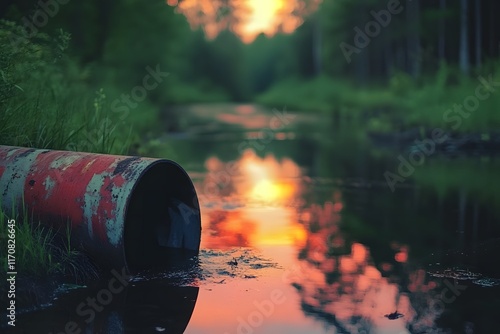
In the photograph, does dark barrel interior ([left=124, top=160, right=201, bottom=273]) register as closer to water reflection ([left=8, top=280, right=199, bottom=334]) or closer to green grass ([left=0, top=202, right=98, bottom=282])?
green grass ([left=0, top=202, right=98, bottom=282])

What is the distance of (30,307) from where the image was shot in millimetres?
6000

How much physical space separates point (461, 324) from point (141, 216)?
12.2ft

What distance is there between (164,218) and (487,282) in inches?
143

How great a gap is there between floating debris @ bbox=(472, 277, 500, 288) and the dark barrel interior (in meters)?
3.02

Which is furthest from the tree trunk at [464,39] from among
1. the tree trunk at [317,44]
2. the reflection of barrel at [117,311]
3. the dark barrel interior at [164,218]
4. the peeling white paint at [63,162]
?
the tree trunk at [317,44]

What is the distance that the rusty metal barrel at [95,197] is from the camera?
678 cm

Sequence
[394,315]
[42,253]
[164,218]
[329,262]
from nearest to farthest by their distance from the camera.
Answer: [394,315] < [42,253] < [329,262] < [164,218]

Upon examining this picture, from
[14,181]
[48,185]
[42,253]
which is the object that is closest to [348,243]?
[48,185]

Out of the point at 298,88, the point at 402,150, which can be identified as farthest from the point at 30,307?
the point at 298,88

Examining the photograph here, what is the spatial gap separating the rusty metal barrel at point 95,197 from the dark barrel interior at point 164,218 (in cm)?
1

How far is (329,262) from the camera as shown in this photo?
7762mm

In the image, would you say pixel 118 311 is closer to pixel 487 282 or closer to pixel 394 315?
pixel 394 315

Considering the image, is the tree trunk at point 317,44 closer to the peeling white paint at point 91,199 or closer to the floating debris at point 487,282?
the floating debris at point 487,282

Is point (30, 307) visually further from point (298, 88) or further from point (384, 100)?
point (298, 88)
